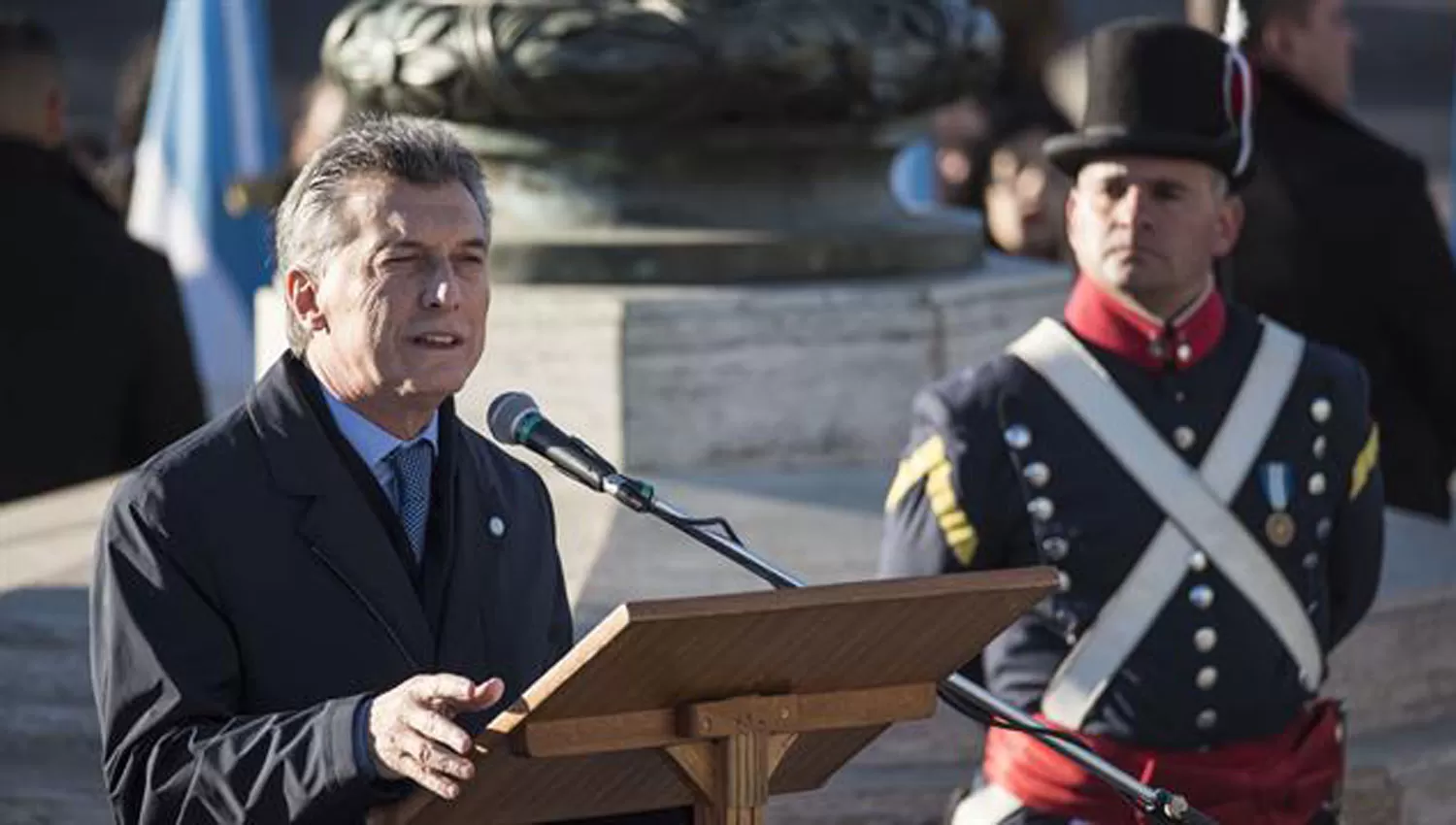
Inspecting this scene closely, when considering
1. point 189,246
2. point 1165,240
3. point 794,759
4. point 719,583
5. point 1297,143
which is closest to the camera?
point 794,759

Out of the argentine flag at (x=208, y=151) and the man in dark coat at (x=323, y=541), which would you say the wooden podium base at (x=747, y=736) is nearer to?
the man in dark coat at (x=323, y=541)

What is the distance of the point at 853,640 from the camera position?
384cm

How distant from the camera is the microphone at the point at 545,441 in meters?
4.15

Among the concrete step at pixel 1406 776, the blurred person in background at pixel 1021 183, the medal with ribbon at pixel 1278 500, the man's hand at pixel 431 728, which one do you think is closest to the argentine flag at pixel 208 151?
the blurred person in background at pixel 1021 183

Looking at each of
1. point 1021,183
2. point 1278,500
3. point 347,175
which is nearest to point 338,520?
point 347,175

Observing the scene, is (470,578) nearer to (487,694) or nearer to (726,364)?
(487,694)

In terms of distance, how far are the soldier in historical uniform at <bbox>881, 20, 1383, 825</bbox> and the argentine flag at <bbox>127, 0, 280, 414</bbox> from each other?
624 centimetres

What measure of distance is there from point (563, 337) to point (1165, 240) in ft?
5.85

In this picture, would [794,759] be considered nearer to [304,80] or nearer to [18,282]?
[18,282]

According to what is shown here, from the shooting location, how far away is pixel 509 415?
13.8 feet

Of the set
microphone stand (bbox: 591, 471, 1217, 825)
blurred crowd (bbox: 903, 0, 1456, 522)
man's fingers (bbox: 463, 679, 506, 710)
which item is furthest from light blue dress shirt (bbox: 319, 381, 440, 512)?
blurred crowd (bbox: 903, 0, 1456, 522)

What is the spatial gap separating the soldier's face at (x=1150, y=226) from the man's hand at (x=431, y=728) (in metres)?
1.89

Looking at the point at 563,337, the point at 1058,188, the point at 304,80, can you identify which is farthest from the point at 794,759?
the point at 304,80

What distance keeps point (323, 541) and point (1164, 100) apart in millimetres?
1951
